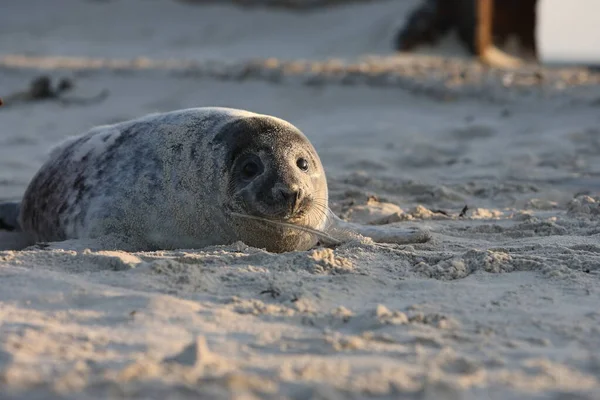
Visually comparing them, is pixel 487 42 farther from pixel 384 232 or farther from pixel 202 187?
pixel 202 187

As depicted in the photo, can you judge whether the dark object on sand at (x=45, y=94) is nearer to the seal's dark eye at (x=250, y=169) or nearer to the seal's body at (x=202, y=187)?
the seal's body at (x=202, y=187)

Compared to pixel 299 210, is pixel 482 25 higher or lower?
higher

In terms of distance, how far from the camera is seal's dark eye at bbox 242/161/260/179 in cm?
359

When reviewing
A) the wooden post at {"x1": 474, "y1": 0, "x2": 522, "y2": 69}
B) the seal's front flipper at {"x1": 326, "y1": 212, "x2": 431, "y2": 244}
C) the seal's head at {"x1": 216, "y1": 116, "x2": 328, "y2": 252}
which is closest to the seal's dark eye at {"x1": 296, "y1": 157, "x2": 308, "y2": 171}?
the seal's head at {"x1": 216, "y1": 116, "x2": 328, "y2": 252}

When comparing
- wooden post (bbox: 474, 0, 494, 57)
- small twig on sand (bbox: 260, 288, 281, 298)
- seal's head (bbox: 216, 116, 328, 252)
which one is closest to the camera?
small twig on sand (bbox: 260, 288, 281, 298)

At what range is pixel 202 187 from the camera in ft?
12.1

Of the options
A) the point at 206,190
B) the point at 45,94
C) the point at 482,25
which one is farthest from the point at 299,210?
the point at 482,25

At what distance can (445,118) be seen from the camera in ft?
26.9

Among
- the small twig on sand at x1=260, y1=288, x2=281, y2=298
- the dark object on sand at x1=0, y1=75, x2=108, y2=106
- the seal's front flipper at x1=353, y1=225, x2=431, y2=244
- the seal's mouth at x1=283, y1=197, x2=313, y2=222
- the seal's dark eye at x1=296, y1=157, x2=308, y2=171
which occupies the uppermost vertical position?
the seal's dark eye at x1=296, y1=157, x2=308, y2=171

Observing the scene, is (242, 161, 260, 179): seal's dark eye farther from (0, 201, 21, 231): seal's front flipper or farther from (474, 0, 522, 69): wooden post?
(474, 0, 522, 69): wooden post

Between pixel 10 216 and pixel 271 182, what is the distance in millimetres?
1805

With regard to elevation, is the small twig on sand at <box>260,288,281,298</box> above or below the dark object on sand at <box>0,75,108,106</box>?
above

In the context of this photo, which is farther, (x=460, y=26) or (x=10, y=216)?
(x=460, y=26)

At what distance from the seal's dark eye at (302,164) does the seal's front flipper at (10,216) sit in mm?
1716
